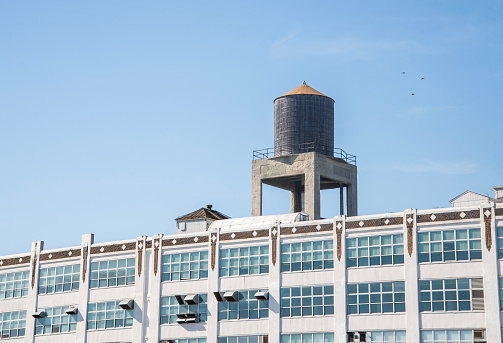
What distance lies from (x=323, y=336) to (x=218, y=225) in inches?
654

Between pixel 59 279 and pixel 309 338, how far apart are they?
2401 cm

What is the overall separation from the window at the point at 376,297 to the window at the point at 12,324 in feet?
100

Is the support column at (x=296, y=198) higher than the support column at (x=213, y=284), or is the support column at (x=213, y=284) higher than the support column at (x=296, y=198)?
the support column at (x=296, y=198)

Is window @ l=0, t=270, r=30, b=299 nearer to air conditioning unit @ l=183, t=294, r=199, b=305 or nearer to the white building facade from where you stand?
the white building facade

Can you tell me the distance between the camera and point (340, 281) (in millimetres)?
66312

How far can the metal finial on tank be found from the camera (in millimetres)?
88188

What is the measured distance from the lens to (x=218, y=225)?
259ft

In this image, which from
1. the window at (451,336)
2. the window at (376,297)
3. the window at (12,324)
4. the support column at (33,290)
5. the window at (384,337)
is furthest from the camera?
the window at (12,324)

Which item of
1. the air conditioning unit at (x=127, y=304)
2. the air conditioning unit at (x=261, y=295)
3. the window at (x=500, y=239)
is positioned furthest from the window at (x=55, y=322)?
the window at (x=500, y=239)

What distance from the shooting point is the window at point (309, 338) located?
217 feet

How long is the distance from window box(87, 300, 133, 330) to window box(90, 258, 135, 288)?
5.41 ft

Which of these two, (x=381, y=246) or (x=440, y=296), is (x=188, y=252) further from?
(x=440, y=296)

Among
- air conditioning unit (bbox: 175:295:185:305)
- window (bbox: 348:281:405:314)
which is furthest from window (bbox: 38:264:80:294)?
window (bbox: 348:281:405:314)

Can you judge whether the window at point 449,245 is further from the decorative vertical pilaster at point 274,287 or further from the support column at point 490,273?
the decorative vertical pilaster at point 274,287
